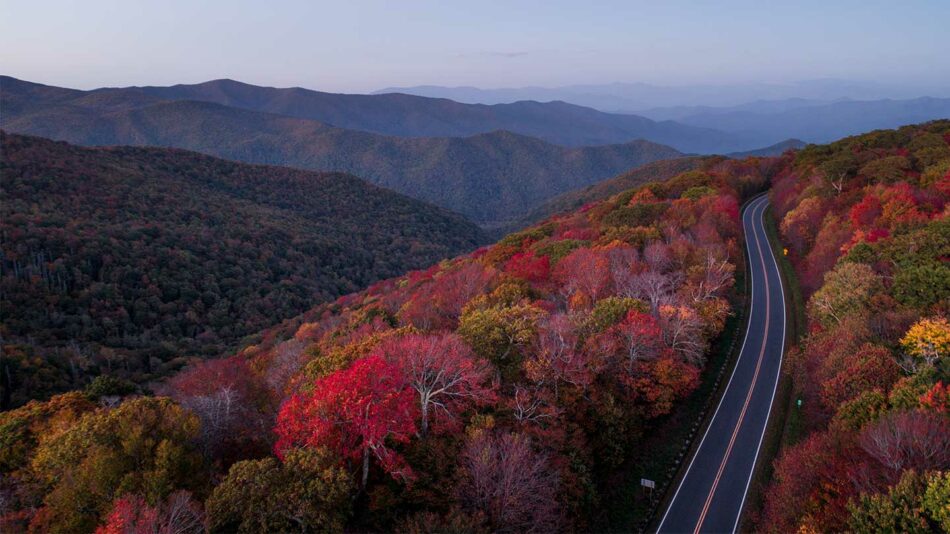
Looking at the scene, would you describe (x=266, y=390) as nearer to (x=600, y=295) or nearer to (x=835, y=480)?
(x=600, y=295)

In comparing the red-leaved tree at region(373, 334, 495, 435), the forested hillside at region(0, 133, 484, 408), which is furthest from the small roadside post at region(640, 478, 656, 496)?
the forested hillside at region(0, 133, 484, 408)

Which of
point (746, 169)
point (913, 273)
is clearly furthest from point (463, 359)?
point (746, 169)

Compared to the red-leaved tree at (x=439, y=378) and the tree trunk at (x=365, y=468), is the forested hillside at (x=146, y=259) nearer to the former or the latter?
the tree trunk at (x=365, y=468)

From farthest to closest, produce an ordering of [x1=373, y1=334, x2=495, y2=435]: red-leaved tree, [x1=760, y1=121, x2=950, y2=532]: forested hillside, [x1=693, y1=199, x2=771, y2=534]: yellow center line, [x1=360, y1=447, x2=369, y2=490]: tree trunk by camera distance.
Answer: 1. [x1=693, y1=199, x2=771, y2=534]: yellow center line
2. [x1=373, y1=334, x2=495, y2=435]: red-leaved tree
3. [x1=360, y1=447, x2=369, y2=490]: tree trunk
4. [x1=760, y1=121, x2=950, y2=532]: forested hillside

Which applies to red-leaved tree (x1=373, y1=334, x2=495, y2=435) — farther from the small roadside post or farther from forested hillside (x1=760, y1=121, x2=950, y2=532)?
forested hillside (x1=760, y1=121, x2=950, y2=532)

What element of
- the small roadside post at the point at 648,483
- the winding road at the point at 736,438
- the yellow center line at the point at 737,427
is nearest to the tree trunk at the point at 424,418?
the small roadside post at the point at 648,483
